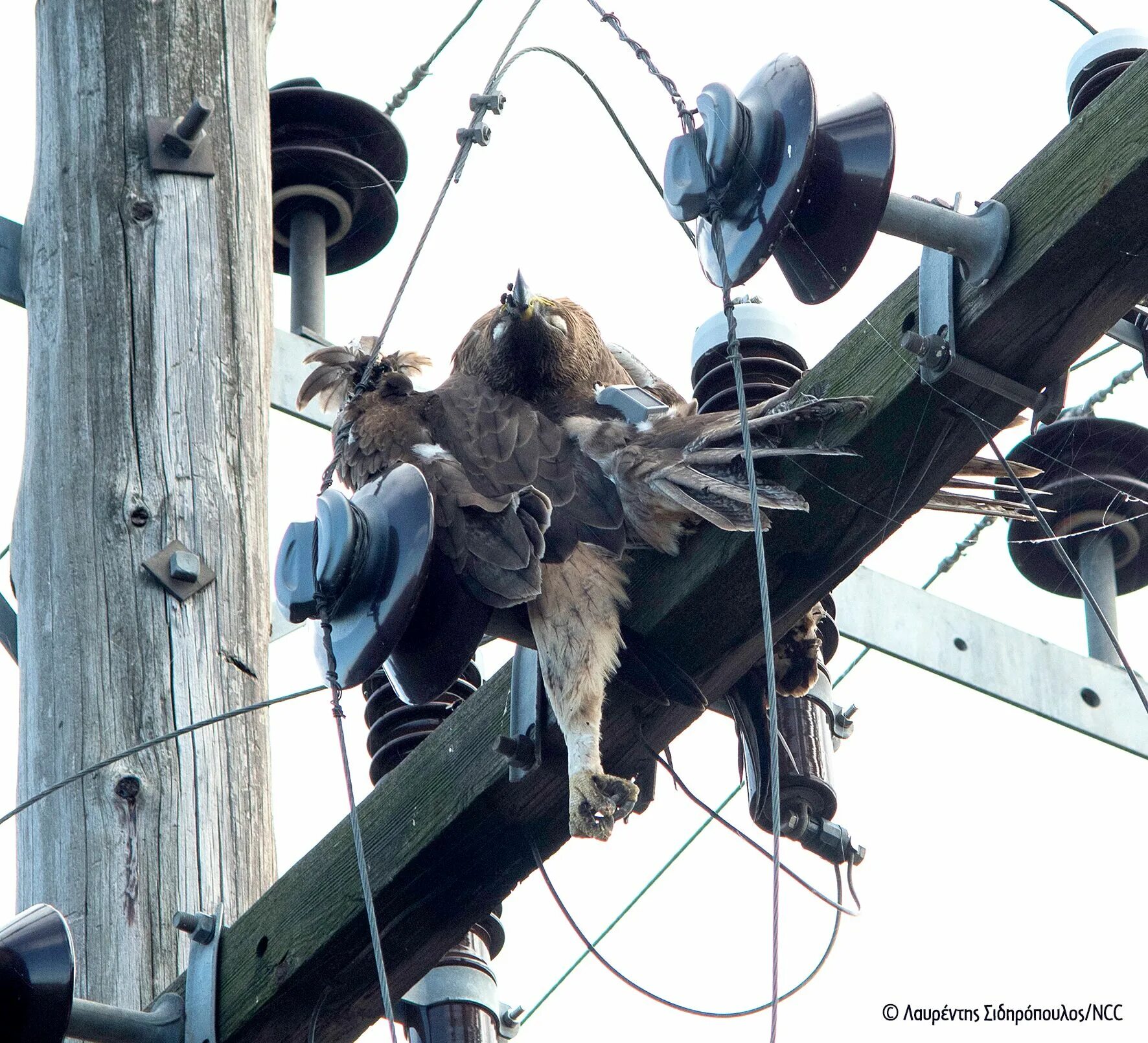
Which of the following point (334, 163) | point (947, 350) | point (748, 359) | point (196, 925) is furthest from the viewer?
point (334, 163)

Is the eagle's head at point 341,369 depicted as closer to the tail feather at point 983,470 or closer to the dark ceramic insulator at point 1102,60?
the tail feather at point 983,470

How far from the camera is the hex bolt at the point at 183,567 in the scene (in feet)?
12.0

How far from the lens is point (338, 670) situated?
3.13 meters

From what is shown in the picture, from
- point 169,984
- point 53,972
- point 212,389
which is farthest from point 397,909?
point 212,389

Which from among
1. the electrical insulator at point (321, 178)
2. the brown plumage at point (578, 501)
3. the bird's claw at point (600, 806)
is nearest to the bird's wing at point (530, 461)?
the brown plumage at point (578, 501)

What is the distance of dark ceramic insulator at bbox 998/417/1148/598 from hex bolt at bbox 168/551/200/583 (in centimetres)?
189

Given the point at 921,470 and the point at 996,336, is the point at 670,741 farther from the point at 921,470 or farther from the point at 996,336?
the point at 996,336

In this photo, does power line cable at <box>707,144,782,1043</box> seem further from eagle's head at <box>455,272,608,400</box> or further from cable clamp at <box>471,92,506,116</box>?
eagle's head at <box>455,272,608,400</box>

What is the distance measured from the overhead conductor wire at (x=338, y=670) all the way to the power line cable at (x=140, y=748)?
25 cm

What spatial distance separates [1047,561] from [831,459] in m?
2.15

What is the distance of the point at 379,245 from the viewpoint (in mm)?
5473

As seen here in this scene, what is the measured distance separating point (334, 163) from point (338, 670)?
94.8 inches

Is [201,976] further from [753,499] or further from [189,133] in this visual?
[189,133]

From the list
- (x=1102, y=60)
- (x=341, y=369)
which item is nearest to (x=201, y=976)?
(x=341, y=369)
